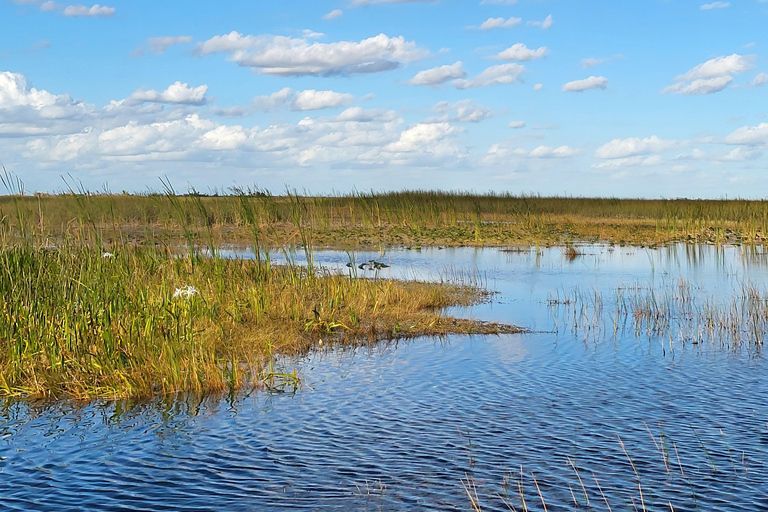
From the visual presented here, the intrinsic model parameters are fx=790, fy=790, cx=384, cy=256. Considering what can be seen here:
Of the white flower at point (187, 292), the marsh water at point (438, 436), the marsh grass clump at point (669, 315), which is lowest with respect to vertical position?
the marsh water at point (438, 436)

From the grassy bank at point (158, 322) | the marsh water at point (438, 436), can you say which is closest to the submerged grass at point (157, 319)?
the grassy bank at point (158, 322)

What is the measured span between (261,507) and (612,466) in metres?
2.41

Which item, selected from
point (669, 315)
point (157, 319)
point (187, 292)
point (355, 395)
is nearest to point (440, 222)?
point (669, 315)

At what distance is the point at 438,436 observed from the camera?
6.12m

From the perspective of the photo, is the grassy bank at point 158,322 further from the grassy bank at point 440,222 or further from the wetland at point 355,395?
the grassy bank at point 440,222

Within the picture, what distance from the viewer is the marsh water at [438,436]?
4.97m

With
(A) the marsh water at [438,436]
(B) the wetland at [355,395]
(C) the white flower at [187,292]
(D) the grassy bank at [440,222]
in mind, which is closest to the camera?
(A) the marsh water at [438,436]

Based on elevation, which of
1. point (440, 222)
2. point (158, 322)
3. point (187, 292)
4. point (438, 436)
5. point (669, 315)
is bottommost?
point (438, 436)

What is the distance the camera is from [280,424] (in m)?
6.46

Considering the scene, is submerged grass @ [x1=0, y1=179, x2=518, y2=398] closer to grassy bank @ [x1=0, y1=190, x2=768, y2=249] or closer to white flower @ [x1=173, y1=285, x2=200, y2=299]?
white flower @ [x1=173, y1=285, x2=200, y2=299]

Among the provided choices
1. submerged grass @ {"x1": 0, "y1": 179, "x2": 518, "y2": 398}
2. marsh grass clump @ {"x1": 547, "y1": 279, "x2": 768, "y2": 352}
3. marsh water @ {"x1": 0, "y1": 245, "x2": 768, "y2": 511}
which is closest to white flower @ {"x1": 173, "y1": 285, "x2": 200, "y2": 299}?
submerged grass @ {"x1": 0, "y1": 179, "x2": 518, "y2": 398}

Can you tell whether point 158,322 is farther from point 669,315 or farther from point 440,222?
point 440,222

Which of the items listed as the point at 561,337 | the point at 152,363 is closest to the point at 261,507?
the point at 152,363

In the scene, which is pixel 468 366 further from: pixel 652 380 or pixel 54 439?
pixel 54 439
